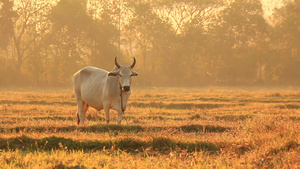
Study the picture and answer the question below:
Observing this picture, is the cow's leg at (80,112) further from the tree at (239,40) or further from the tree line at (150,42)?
the tree at (239,40)

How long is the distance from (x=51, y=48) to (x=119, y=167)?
44759 millimetres

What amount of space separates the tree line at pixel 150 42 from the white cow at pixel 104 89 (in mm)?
34918

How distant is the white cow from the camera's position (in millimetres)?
11984

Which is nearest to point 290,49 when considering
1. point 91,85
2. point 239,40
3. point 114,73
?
point 239,40

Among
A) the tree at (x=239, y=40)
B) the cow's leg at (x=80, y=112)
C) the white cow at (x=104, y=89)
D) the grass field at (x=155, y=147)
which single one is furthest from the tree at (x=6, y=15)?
the grass field at (x=155, y=147)

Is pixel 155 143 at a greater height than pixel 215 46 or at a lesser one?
lesser

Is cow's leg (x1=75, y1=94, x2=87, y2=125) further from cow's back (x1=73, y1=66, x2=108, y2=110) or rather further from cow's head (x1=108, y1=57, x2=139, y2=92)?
cow's head (x1=108, y1=57, x2=139, y2=92)

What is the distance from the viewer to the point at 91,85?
13141 mm

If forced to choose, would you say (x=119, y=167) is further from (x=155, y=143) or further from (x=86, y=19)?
(x=86, y=19)

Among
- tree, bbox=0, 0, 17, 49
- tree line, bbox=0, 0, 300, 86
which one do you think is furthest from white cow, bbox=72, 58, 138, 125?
tree, bbox=0, 0, 17, 49

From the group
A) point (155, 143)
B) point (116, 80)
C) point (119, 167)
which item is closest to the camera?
point (119, 167)

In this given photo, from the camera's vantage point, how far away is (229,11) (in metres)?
54.5

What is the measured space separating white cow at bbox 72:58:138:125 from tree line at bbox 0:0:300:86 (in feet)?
115

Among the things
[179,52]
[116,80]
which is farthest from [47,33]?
[116,80]
